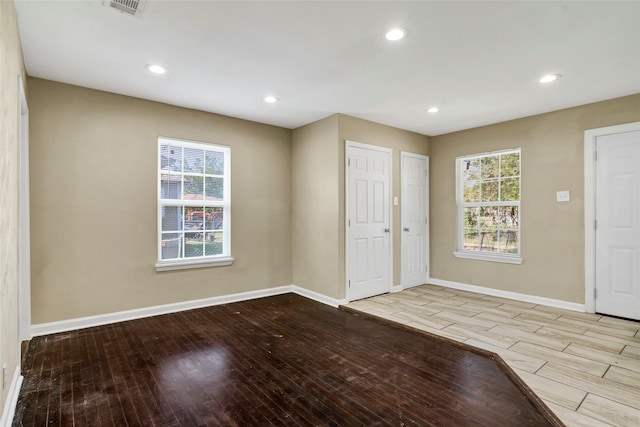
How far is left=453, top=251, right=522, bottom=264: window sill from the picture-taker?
4614 millimetres

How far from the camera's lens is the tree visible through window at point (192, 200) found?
13.5 feet

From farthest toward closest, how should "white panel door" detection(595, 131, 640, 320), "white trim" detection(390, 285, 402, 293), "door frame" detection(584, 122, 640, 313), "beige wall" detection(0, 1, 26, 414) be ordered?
"white trim" detection(390, 285, 402, 293)
"door frame" detection(584, 122, 640, 313)
"white panel door" detection(595, 131, 640, 320)
"beige wall" detection(0, 1, 26, 414)

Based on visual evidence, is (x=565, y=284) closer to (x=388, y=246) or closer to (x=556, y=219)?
(x=556, y=219)

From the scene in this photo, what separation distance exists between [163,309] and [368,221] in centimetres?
291

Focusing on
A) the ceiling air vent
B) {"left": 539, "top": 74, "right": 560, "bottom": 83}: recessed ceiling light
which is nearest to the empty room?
the ceiling air vent

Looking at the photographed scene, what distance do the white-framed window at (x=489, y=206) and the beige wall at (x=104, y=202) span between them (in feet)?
11.5

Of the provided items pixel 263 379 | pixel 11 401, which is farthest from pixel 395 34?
pixel 11 401

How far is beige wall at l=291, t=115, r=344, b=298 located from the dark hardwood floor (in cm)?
103

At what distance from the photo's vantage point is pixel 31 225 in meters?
3.25

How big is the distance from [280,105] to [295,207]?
1.65m

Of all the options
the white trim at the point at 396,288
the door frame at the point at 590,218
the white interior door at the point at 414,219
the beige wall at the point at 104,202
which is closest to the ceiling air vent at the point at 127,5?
the beige wall at the point at 104,202

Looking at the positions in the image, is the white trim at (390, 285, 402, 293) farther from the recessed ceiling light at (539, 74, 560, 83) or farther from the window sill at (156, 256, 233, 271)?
the recessed ceiling light at (539, 74, 560, 83)

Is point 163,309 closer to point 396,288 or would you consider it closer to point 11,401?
point 11,401

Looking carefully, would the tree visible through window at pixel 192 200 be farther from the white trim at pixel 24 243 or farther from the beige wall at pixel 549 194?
the beige wall at pixel 549 194
